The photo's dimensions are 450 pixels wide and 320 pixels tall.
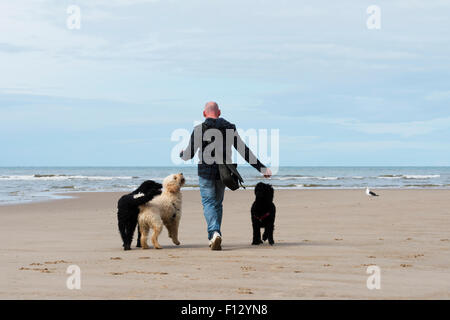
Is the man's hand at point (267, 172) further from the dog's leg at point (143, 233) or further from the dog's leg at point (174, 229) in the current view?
the dog's leg at point (143, 233)

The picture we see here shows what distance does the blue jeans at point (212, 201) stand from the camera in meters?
7.93

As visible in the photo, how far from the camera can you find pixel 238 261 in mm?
6883

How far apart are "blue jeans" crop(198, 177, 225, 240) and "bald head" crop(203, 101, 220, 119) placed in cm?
86

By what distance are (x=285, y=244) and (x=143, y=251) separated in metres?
2.12

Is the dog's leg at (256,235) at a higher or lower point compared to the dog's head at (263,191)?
lower

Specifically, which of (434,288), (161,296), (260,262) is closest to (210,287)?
(161,296)

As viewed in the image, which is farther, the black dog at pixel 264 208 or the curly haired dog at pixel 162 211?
the black dog at pixel 264 208

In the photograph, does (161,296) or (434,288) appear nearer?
(161,296)

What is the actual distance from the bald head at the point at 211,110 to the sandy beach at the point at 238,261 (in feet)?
5.98

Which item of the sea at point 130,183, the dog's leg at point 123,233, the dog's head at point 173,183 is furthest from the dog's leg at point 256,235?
the sea at point 130,183

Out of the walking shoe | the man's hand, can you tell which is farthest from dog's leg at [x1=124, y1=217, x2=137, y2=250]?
the man's hand

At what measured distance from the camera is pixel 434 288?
530 centimetres
